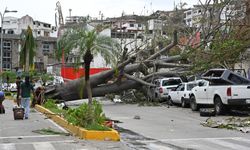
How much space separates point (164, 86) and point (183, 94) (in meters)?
5.00

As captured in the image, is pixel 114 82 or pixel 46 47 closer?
pixel 114 82

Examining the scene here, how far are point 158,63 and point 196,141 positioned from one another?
58.6 feet

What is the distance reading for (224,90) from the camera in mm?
22094

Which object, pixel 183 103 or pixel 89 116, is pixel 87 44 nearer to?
pixel 89 116

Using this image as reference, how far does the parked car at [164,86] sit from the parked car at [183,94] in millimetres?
1906

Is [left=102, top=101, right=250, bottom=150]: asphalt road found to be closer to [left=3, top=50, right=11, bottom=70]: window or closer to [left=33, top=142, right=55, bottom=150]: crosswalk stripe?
[left=33, top=142, right=55, bottom=150]: crosswalk stripe

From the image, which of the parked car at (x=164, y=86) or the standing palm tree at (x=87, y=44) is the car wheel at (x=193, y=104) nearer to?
the parked car at (x=164, y=86)

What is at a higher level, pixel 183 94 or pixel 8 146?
pixel 183 94

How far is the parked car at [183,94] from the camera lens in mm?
28438

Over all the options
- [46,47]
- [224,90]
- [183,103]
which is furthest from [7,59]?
[224,90]

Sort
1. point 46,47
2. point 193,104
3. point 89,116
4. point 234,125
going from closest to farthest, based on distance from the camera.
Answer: point 89,116
point 234,125
point 193,104
point 46,47

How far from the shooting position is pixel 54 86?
111 ft

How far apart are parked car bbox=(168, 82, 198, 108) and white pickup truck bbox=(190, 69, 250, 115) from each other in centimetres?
367

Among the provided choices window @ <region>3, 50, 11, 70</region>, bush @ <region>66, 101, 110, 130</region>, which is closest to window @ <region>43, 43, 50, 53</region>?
window @ <region>3, 50, 11, 70</region>
